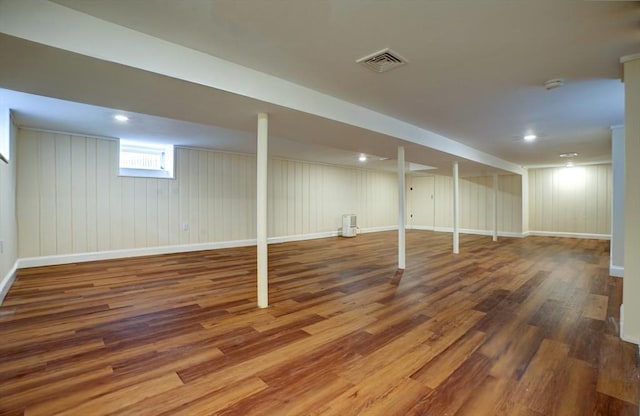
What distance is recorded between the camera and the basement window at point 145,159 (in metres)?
5.74

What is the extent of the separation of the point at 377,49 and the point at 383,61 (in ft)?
0.64

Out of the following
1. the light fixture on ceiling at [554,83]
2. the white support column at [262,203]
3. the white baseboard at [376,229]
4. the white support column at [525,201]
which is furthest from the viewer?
the white baseboard at [376,229]

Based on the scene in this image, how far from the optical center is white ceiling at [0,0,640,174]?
1.75m

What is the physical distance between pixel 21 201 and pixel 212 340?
16.0 ft

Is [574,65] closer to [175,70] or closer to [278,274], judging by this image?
[175,70]

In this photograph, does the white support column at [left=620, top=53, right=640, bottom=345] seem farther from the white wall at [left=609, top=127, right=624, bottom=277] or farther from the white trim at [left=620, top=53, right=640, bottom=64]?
the white wall at [left=609, top=127, right=624, bottom=277]

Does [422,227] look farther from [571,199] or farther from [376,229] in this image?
[571,199]

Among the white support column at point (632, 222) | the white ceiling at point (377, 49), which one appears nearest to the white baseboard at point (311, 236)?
the white ceiling at point (377, 49)

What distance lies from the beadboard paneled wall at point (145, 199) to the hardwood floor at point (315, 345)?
3.41 feet

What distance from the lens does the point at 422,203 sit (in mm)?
11664

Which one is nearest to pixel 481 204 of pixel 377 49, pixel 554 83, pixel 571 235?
pixel 571 235

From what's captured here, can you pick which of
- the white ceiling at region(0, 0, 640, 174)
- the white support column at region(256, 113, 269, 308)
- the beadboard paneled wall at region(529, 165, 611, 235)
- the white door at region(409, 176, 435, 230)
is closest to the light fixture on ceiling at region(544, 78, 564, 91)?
the white ceiling at region(0, 0, 640, 174)

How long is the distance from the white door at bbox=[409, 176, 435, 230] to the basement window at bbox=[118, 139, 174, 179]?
9133 mm

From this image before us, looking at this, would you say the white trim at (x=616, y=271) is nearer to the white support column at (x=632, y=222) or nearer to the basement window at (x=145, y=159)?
the white support column at (x=632, y=222)
